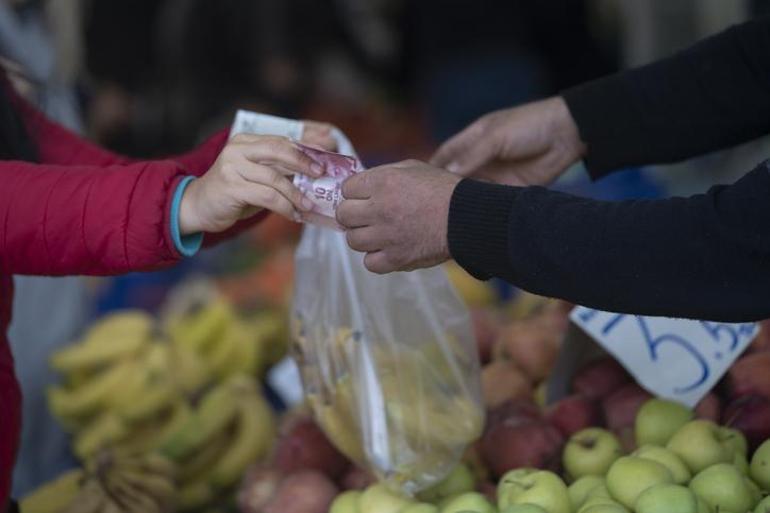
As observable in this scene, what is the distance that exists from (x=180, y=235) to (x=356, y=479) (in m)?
0.79

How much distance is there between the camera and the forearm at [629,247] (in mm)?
1503

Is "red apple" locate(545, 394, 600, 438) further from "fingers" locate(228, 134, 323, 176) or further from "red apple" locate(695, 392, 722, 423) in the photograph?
"fingers" locate(228, 134, 323, 176)

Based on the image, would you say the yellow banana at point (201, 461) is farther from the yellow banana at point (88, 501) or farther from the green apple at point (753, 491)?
the green apple at point (753, 491)

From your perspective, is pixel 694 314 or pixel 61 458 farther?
pixel 61 458

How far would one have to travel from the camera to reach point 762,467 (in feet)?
6.39

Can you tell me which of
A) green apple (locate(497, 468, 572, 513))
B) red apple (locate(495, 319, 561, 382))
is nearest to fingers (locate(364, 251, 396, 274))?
green apple (locate(497, 468, 572, 513))

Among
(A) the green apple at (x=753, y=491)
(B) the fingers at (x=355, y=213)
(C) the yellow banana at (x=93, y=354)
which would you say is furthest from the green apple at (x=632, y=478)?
(C) the yellow banana at (x=93, y=354)

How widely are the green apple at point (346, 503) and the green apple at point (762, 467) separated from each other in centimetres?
70

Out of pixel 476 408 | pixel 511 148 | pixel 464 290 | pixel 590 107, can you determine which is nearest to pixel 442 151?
pixel 511 148

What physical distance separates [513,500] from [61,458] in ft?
5.70

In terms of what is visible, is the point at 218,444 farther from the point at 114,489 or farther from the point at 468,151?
the point at 468,151

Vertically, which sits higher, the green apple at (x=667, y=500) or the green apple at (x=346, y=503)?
the green apple at (x=667, y=500)

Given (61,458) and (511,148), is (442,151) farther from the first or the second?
A: (61,458)

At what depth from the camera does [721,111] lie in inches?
84.7
